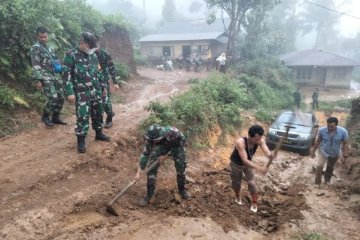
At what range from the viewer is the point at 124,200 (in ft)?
19.3

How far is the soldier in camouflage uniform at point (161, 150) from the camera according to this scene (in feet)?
18.1

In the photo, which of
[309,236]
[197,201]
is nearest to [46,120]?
[197,201]

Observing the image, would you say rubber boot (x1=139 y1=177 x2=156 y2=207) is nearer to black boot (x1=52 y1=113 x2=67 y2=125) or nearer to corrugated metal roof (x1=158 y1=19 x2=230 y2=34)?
black boot (x1=52 y1=113 x2=67 y2=125)

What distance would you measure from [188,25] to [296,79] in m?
13.7

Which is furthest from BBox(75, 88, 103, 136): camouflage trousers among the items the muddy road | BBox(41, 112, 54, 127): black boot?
BBox(41, 112, 54, 127): black boot

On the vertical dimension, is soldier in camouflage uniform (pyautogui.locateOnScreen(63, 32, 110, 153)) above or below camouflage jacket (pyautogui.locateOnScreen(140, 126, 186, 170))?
above

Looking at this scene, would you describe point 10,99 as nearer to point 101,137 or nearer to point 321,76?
point 101,137

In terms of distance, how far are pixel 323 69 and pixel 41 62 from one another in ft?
104

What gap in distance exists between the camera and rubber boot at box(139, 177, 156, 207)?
595 cm

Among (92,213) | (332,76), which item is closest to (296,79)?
(332,76)

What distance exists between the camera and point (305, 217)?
21.7 feet

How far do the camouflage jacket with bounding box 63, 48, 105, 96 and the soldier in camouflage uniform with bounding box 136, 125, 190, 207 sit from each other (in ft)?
5.41

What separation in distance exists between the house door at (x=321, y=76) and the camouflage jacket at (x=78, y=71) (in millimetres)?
31559

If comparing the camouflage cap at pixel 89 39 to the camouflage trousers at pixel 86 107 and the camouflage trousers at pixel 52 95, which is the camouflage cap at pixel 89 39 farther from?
the camouflage trousers at pixel 52 95
